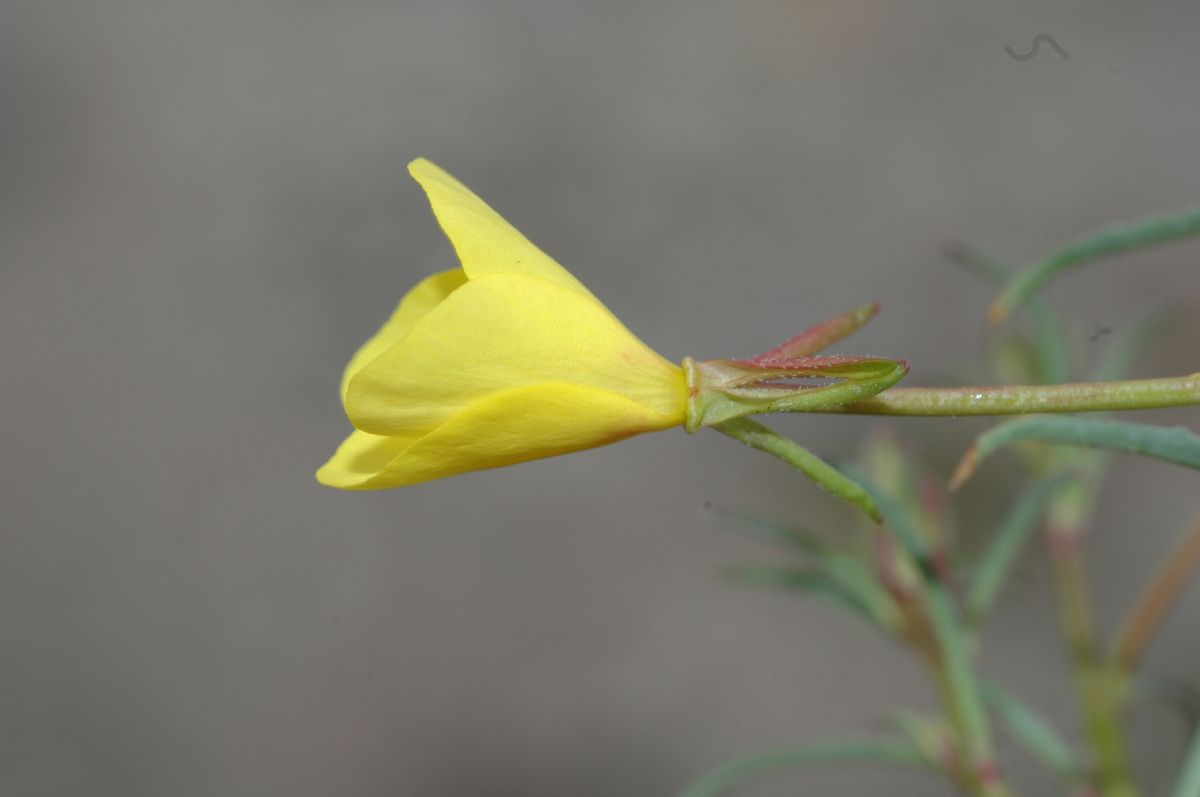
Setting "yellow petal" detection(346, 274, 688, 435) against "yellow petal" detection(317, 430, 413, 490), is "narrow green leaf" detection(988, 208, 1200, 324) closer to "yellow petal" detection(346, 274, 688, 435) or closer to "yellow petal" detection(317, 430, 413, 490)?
"yellow petal" detection(346, 274, 688, 435)

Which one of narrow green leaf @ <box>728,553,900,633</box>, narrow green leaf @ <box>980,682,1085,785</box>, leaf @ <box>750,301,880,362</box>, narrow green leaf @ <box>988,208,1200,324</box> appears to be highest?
narrow green leaf @ <box>988,208,1200,324</box>

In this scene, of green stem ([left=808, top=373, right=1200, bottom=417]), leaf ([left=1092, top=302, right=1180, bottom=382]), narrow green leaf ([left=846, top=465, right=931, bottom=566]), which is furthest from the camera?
leaf ([left=1092, top=302, right=1180, bottom=382])

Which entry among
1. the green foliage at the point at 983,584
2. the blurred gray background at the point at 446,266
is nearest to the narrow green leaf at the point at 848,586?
the green foliage at the point at 983,584

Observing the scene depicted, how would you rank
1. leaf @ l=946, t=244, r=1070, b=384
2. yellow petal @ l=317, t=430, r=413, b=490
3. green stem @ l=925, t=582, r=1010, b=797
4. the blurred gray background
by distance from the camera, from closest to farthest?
yellow petal @ l=317, t=430, r=413, b=490 → green stem @ l=925, t=582, r=1010, b=797 → leaf @ l=946, t=244, r=1070, b=384 → the blurred gray background

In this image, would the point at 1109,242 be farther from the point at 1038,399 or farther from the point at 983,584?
the point at 983,584

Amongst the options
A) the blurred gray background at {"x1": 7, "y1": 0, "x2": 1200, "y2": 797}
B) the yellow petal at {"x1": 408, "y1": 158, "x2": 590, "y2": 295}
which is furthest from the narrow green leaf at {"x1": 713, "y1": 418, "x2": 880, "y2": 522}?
the blurred gray background at {"x1": 7, "y1": 0, "x2": 1200, "y2": 797}

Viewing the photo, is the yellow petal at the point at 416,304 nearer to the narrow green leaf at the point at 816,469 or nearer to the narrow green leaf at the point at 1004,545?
the narrow green leaf at the point at 816,469

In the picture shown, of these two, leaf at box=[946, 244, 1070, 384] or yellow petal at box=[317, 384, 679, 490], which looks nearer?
yellow petal at box=[317, 384, 679, 490]

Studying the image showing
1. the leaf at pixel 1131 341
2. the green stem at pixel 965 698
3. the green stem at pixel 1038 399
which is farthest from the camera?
the leaf at pixel 1131 341
